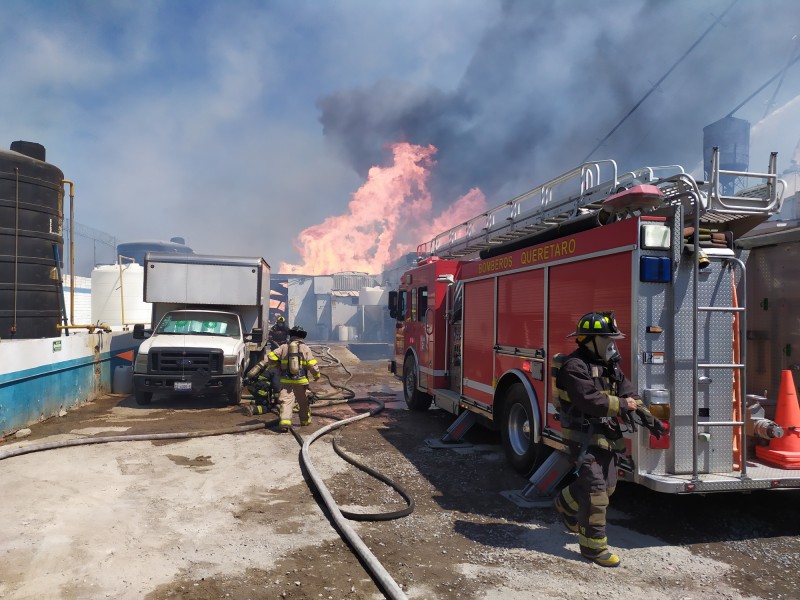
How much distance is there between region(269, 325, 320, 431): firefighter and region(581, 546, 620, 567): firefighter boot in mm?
5585

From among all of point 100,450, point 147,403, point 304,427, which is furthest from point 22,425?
point 304,427

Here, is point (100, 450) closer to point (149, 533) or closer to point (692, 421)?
point (149, 533)

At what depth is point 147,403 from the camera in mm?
11227

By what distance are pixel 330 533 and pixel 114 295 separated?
17973 millimetres

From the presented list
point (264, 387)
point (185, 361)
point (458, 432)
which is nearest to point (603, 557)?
point (458, 432)

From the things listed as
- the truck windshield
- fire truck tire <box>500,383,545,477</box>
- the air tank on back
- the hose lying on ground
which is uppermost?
the air tank on back

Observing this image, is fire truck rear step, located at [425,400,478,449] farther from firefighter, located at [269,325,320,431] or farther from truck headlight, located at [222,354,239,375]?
truck headlight, located at [222,354,239,375]

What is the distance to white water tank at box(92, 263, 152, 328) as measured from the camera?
19891mm

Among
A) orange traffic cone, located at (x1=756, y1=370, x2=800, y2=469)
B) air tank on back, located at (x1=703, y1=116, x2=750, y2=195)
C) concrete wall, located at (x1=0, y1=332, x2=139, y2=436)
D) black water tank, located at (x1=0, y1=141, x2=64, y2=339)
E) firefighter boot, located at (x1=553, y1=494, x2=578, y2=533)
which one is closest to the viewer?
firefighter boot, located at (x1=553, y1=494, x2=578, y2=533)

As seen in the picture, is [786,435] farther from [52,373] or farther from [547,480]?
[52,373]

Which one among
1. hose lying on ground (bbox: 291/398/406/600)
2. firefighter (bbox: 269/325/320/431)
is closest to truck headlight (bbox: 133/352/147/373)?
firefighter (bbox: 269/325/320/431)

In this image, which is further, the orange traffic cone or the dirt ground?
the orange traffic cone

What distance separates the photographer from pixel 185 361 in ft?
35.1

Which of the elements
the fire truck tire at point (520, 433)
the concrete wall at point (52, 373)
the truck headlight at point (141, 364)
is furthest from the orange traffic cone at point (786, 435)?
the truck headlight at point (141, 364)
